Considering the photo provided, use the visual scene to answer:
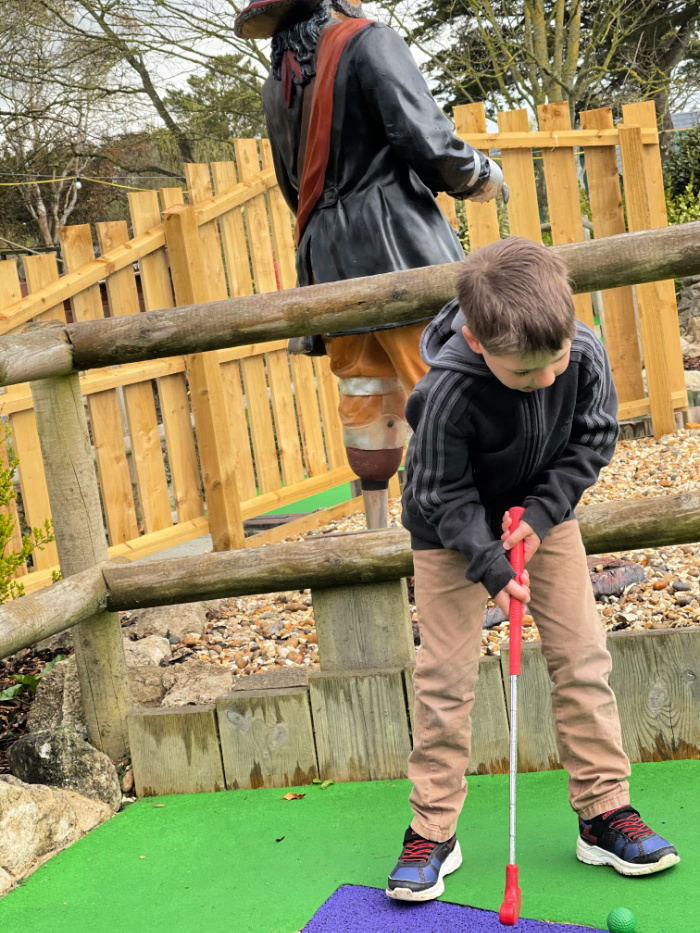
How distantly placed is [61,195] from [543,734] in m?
17.4

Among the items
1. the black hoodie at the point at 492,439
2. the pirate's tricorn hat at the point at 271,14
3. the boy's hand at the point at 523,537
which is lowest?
the boy's hand at the point at 523,537

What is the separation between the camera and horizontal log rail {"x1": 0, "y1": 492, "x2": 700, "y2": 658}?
2.46 m

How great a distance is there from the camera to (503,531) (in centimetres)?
203

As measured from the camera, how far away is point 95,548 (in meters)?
2.83

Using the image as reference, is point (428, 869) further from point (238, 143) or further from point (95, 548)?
point (238, 143)

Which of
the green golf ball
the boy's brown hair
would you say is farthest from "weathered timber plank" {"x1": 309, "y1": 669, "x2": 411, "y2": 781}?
the boy's brown hair

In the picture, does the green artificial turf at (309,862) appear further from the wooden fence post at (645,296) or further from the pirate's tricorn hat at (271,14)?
the wooden fence post at (645,296)

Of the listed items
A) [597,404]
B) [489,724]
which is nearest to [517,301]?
[597,404]

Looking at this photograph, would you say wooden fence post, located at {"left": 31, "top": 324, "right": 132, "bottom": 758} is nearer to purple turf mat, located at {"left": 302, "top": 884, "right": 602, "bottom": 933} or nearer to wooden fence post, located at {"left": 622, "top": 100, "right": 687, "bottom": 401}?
purple turf mat, located at {"left": 302, "top": 884, "right": 602, "bottom": 933}

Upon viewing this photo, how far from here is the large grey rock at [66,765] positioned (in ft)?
8.75

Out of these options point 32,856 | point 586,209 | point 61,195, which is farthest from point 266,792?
point 61,195

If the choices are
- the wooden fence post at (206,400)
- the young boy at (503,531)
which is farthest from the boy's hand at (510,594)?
the wooden fence post at (206,400)

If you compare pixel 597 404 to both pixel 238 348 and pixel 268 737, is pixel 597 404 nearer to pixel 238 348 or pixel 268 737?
pixel 268 737

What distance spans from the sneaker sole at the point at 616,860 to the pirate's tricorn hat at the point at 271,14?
233cm
